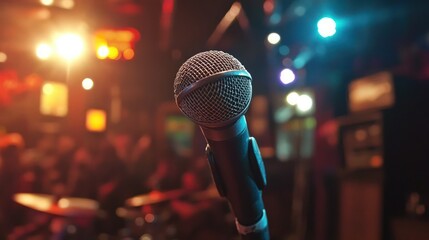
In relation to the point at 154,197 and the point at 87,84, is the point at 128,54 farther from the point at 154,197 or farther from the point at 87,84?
the point at 154,197

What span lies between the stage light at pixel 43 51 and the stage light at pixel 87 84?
2.13 feet

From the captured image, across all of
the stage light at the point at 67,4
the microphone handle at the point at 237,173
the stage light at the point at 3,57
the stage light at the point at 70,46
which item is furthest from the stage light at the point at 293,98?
the microphone handle at the point at 237,173

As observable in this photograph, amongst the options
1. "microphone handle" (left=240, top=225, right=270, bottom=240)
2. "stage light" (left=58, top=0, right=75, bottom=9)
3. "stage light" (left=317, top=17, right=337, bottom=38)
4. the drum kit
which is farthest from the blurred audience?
"microphone handle" (left=240, top=225, right=270, bottom=240)

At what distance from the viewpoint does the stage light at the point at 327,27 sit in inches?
146

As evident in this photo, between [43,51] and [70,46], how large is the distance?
55cm

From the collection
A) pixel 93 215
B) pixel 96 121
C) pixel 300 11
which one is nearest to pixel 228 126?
pixel 93 215

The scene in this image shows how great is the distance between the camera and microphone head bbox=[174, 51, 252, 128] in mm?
715

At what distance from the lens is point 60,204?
149 inches

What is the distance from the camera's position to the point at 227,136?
74cm

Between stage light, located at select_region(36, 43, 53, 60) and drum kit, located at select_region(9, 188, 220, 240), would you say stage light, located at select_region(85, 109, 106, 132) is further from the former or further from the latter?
drum kit, located at select_region(9, 188, 220, 240)

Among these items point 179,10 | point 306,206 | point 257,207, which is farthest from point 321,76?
point 257,207

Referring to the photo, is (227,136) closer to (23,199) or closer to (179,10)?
(179,10)

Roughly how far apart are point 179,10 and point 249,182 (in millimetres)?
3210

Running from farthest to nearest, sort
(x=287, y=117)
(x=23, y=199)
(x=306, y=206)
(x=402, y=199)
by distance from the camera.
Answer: (x=287, y=117) < (x=306, y=206) < (x=23, y=199) < (x=402, y=199)
